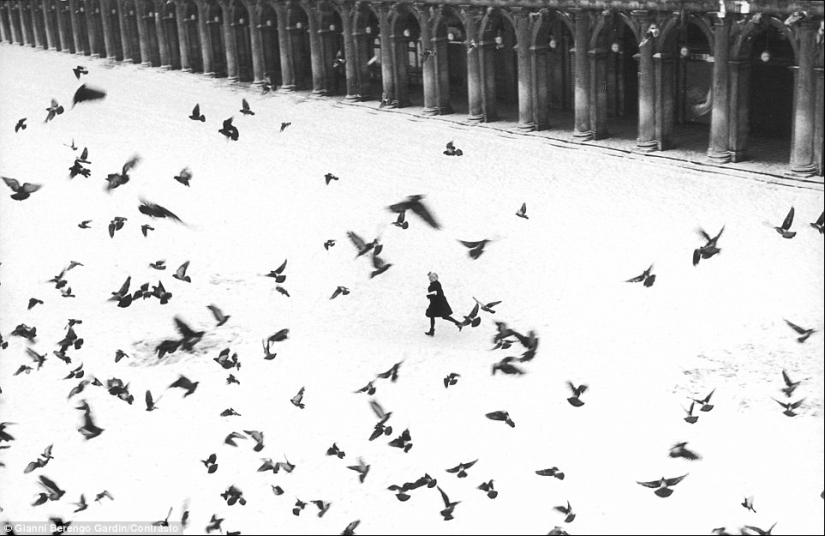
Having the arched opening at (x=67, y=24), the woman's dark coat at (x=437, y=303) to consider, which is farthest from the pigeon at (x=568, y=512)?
the arched opening at (x=67, y=24)

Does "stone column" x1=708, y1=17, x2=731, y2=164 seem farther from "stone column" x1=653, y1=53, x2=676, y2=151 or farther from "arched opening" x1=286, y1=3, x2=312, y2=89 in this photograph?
"arched opening" x1=286, y1=3, x2=312, y2=89

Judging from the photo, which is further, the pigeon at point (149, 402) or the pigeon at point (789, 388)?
the pigeon at point (149, 402)

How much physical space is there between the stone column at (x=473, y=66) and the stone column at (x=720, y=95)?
32.9 feet

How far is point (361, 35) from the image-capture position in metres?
48.5

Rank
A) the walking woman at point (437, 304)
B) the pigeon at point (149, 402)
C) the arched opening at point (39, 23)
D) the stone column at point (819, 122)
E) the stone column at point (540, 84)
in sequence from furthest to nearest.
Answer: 1. the arched opening at point (39, 23)
2. the stone column at point (540, 84)
3. the stone column at point (819, 122)
4. the walking woman at point (437, 304)
5. the pigeon at point (149, 402)

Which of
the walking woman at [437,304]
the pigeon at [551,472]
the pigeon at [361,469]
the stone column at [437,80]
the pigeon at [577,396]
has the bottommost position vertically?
the pigeon at [361,469]

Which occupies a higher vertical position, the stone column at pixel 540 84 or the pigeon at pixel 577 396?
the stone column at pixel 540 84

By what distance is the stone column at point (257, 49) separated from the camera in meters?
54.3

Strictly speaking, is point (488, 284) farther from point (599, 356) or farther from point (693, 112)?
point (693, 112)

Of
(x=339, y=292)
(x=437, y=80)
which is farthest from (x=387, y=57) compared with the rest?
(x=339, y=292)

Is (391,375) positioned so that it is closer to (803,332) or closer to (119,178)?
(119,178)

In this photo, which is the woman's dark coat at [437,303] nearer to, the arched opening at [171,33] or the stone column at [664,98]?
the stone column at [664,98]

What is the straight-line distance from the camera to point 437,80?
4562 cm

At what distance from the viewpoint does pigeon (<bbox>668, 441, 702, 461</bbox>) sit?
18812mm
